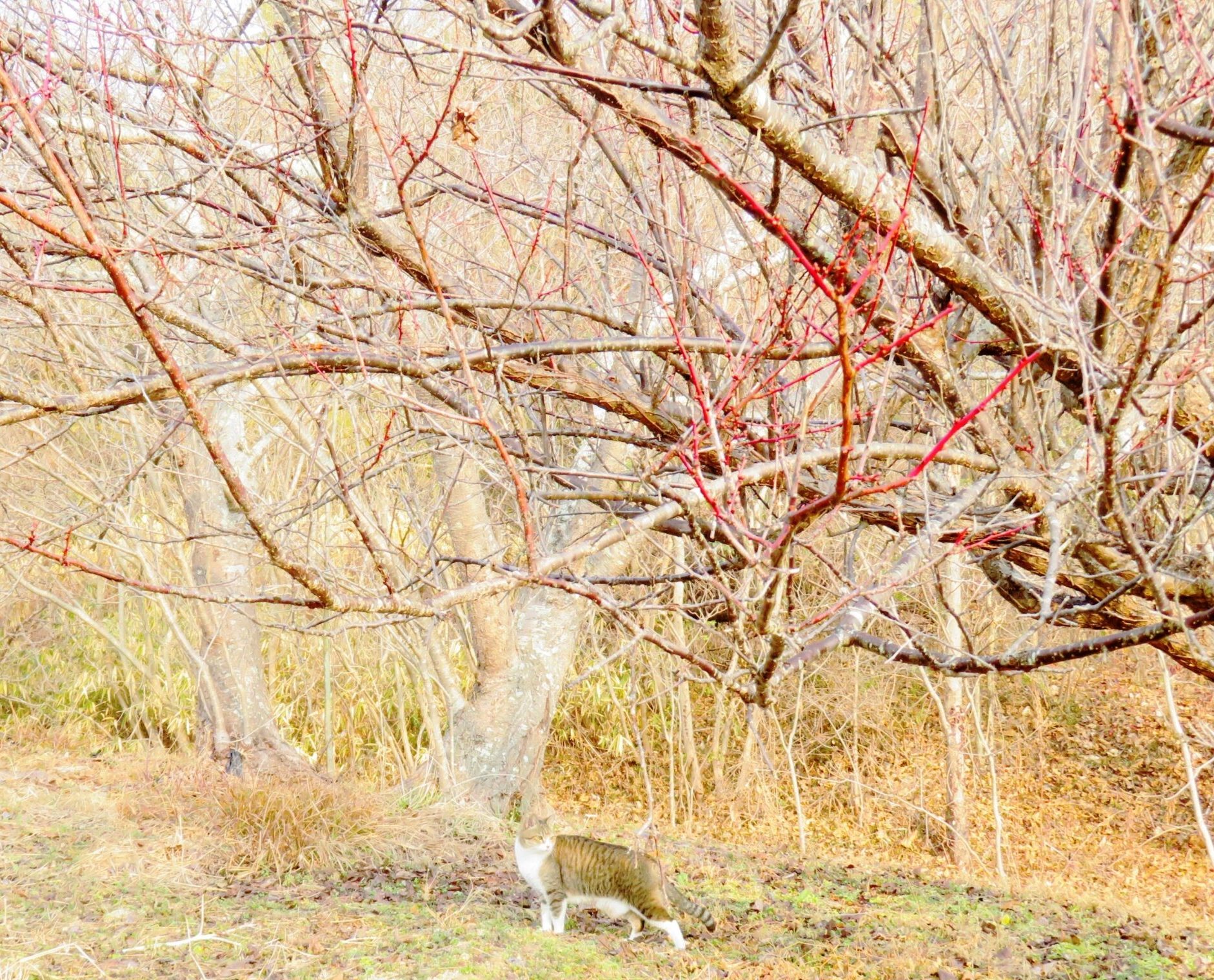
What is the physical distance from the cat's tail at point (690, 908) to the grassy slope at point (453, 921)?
76 millimetres

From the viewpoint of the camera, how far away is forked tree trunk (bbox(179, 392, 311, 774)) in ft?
28.9

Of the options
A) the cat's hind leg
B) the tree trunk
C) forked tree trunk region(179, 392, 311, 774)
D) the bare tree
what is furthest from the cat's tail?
forked tree trunk region(179, 392, 311, 774)

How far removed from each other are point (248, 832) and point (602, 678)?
16.9 ft

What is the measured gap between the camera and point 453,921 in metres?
5.80

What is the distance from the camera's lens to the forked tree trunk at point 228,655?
8.80m

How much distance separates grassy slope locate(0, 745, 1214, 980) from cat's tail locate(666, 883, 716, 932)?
0.08 metres

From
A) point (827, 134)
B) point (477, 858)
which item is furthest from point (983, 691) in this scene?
point (827, 134)

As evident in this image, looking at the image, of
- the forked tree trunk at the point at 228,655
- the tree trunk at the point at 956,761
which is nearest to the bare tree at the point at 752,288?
the forked tree trunk at the point at 228,655

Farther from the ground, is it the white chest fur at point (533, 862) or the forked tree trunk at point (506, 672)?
the forked tree trunk at point (506, 672)

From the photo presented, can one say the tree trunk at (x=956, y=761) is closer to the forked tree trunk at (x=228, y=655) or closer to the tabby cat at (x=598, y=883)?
the tabby cat at (x=598, y=883)

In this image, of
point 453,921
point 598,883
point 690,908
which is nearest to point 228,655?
point 453,921

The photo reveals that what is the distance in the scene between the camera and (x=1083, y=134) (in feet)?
10.00

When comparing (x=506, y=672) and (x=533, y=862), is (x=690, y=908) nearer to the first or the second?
(x=533, y=862)

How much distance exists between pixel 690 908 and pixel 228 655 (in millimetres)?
5102
